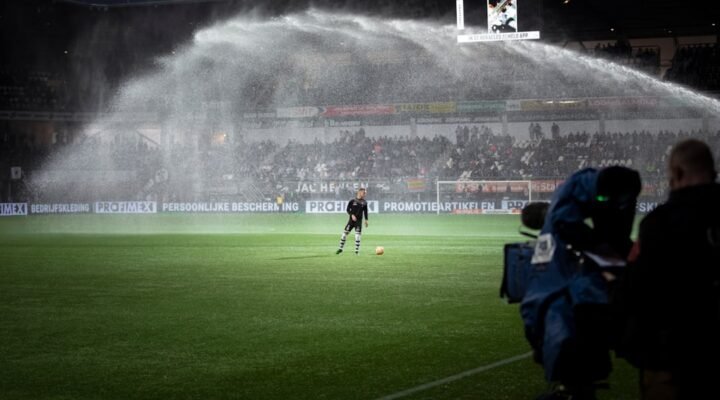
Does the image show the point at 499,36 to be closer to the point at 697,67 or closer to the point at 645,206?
the point at 645,206

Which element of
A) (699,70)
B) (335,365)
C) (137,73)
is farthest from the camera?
(137,73)

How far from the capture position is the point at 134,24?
65938 millimetres

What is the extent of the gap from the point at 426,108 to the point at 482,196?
6.77 metres

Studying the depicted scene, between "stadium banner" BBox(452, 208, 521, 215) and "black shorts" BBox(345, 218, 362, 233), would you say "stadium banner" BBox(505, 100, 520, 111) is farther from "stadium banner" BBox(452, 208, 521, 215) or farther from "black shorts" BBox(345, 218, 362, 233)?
"black shorts" BBox(345, 218, 362, 233)

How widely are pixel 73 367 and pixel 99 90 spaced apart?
5865 centimetres

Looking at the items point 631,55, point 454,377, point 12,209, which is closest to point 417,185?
point 631,55

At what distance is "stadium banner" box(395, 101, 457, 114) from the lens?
185 feet

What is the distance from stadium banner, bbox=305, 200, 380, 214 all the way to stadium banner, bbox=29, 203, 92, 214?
48.8 ft

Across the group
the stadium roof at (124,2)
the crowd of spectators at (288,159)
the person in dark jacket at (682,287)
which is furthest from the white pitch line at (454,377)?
the stadium roof at (124,2)

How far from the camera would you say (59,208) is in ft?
197

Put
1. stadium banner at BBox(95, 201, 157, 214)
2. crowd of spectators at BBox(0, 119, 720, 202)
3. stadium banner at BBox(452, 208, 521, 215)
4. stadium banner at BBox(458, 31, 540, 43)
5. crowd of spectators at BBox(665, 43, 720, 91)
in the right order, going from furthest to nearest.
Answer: stadium banner at BBox(95, 201, 157, 214) < crowd of spectators at BBox(0, 119, 720, 202) < stadium banner at BBox(452, 208, 521, 215) < crowd of spectators at BBox(665, 43, 720, 91) < stadium banner at BBox(458, 31, 540, 43)

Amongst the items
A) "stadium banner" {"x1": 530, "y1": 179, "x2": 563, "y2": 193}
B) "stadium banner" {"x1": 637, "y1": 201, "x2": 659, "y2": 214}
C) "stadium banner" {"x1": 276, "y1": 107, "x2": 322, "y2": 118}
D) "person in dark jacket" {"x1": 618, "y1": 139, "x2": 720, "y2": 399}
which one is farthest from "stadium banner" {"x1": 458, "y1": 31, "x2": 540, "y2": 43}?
"person in dark jacket" {"x1": 618, "y1": 139, "x2": 720, "y2": 399}

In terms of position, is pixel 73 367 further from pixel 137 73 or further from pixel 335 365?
pixel 137 73

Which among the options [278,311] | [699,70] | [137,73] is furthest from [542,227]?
[137,73]
